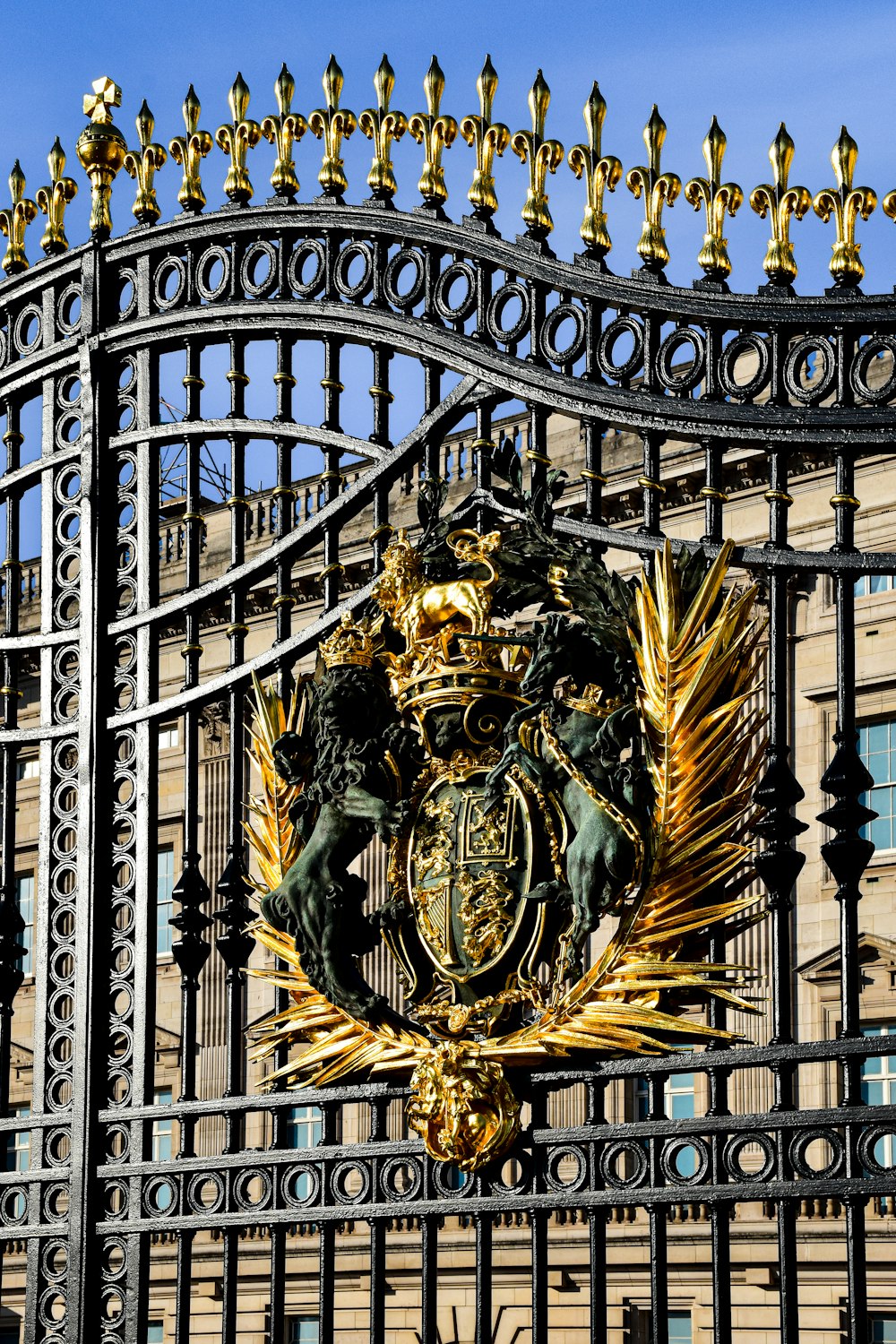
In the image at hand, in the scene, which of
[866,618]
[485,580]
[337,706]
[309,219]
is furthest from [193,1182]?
[866,618]

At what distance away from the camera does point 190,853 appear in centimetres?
944

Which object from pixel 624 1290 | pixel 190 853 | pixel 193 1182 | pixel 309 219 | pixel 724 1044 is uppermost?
pixel 309 219

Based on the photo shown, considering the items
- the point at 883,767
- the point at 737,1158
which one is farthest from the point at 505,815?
the point at 883,767

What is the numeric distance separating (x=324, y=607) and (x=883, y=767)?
445 inches

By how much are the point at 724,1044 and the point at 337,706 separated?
1.91 meters

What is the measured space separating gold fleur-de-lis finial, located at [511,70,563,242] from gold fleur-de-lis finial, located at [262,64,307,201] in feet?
3.92

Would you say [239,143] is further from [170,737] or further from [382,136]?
[170,737]

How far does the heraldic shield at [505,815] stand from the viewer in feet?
25.5

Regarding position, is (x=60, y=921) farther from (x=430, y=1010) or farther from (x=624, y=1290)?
(x=624, y=1290)

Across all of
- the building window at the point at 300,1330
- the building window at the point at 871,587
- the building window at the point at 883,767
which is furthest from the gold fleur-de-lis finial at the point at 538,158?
the building window at the point at 300,1330

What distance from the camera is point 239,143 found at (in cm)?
984

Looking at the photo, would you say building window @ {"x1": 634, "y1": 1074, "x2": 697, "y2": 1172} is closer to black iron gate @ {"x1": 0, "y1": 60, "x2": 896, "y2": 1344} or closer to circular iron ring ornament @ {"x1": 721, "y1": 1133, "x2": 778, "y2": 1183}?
black iron gate @ {"x1": 0, "y1": 60, "x2": 896, "y2": 1344}

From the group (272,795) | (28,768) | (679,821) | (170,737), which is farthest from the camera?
(28,768)

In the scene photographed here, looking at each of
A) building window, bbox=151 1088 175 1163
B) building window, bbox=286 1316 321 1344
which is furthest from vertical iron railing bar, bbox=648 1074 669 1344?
building window, bbox=286 1316 321 1344
